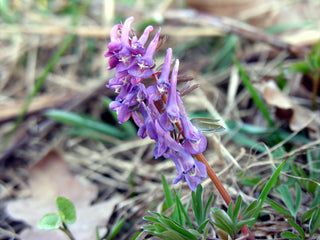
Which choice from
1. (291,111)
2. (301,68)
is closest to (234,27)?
(301,68)

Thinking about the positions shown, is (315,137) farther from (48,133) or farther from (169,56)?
(48,133)

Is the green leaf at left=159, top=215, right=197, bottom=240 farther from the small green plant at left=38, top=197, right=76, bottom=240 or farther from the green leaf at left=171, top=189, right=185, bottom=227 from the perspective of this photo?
the small green plant at left=38, top=197, right=76, bottom=240

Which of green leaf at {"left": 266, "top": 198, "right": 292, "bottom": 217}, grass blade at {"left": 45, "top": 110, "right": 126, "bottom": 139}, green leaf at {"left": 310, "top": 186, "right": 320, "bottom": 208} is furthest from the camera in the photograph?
grass blade at {"left": 45, "top": 110, "right": 126, "bottom": 139}

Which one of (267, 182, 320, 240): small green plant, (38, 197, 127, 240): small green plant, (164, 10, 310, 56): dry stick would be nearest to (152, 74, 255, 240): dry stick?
(267, 182, 320, 240): small green plant

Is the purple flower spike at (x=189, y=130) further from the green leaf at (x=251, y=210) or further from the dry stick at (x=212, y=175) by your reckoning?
the green leaf at (x=251, y=210)

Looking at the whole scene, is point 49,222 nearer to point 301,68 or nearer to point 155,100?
point 155,100

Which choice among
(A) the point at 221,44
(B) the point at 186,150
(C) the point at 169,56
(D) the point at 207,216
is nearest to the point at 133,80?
(C) the point at 169,56
